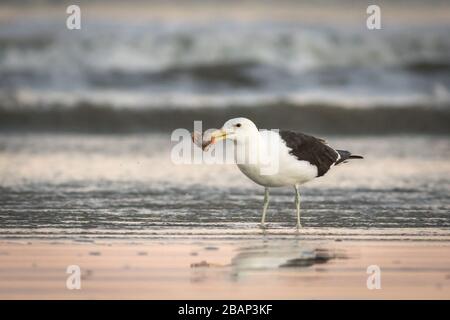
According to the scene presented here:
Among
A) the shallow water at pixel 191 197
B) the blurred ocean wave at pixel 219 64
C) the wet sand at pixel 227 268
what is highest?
the blurred ocean wave at pixel 219 64

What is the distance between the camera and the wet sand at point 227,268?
6.59 meters

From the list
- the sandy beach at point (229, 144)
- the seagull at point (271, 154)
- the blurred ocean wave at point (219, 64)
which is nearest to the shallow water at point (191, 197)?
the sandy beach at point (229, 144)

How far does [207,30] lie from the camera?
76.1 ft

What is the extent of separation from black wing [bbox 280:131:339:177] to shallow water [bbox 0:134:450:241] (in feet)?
1.43

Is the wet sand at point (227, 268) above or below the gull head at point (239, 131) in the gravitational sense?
below

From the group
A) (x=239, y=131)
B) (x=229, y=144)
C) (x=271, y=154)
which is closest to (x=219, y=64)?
(x=229, y=144)

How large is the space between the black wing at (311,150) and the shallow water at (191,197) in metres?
0.44

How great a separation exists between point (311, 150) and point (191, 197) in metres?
1.51

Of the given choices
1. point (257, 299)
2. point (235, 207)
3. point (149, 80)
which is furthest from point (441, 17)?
point (257, 299)

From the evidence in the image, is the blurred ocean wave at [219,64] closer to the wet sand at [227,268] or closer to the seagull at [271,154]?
the seagull at [271,154]

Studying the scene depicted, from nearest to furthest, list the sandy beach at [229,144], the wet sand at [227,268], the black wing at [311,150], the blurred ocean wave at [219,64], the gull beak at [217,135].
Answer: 1. the wet sand at [227,268]
2. the sandy beach at [229,144]
3. the gull beak at [217,135]
4. the black wing at [311,150]
5. the blurred ocean wave at [219,64]

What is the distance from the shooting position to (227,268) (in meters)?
7.29

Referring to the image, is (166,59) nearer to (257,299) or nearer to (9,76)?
(9,76)
